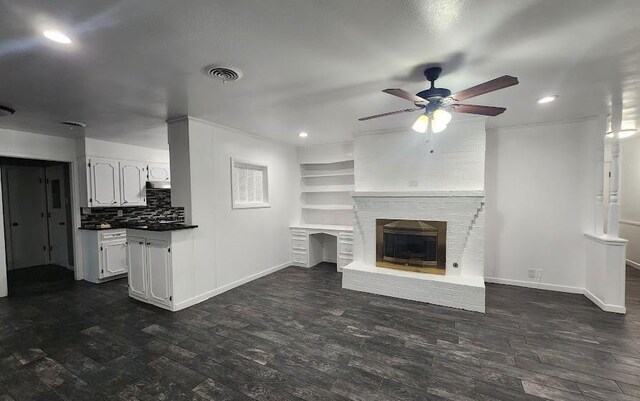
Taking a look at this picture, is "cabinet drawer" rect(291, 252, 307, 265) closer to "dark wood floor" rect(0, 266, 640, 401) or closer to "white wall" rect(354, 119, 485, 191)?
"dark wood floor" rect(0, 266, 640, 401)

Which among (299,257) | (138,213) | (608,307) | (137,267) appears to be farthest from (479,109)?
(138,213)

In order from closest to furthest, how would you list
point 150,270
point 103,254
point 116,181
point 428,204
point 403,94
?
point 403,94 → point 150,270 → point 428,204 → point 103,254 → point 116,181

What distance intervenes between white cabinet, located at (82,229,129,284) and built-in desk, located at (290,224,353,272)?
3.03 m

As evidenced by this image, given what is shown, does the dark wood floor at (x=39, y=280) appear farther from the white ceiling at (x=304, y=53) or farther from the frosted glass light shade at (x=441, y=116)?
the frosted glass light shade at (x=441, y=116)

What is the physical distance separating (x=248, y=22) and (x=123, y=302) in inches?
161

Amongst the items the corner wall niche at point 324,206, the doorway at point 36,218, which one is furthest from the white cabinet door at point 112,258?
the corner wall niche at point 324,206

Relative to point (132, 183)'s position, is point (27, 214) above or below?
below

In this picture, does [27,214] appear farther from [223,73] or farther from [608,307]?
[608,307]

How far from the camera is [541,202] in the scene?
4.17 m

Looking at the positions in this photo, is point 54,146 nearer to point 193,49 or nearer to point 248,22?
point 193,49

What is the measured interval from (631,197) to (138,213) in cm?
1011

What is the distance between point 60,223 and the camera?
223 inches

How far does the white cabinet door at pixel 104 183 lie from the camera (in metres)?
4.86

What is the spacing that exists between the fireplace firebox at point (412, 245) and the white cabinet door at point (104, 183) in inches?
192
